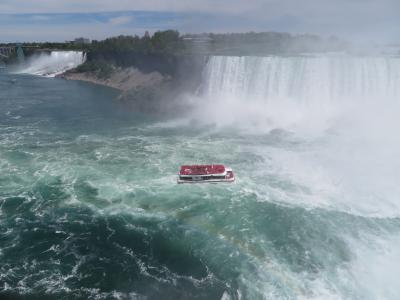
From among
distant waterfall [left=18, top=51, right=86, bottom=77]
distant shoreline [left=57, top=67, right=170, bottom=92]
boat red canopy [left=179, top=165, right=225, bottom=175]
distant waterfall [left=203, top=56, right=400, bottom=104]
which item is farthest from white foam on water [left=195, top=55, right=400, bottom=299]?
distant waterfall [left=18, top=51, right=86, bottom=77]

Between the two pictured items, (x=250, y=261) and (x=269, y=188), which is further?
(x=269, y=188)

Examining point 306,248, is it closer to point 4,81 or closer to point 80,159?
point 80,159

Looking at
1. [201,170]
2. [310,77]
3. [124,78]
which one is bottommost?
[201,170]

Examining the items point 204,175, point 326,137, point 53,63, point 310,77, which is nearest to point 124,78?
point 53,63

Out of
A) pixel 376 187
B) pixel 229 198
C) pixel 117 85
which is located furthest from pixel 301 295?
pixel 117 85

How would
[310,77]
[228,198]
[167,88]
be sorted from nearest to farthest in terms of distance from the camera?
[228,198] < [310,77] < [167,88]

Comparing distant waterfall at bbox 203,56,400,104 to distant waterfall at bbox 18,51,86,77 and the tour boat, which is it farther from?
distant waterfall at bbox 18,51,86,77

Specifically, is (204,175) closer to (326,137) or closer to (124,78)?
(326,137)
